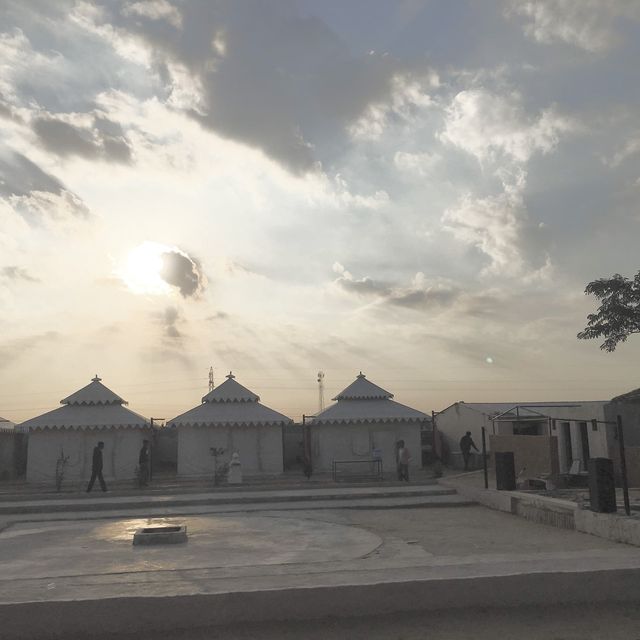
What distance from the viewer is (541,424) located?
2445 centimetres

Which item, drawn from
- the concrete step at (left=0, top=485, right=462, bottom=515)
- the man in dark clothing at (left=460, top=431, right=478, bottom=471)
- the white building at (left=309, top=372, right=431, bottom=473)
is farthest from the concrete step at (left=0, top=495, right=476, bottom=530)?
the man in dark clothing at (left=460, top=431, right=478, bottom=471)

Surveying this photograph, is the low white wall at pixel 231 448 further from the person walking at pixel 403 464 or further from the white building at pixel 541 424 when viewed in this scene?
the white building at pixel 541 424

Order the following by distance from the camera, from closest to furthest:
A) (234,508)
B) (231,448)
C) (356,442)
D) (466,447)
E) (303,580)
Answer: (303,580) → (234,508) → (231,448) → (356,442) → (466,447)

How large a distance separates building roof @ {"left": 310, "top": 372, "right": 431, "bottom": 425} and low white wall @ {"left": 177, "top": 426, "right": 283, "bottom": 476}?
2162mm

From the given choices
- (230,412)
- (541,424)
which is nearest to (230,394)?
(230,412)

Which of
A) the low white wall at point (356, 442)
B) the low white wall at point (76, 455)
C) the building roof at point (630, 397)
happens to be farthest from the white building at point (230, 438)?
the building roof at point (630, 397)

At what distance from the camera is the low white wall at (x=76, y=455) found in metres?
23.1

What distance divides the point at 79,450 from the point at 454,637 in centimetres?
2131

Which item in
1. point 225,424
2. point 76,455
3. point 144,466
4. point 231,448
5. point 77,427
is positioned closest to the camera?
point 144,466

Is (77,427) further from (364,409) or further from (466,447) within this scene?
(466,447)

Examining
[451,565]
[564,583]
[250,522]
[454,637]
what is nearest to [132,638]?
[454,637]

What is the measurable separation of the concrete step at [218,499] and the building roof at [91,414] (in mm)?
6605

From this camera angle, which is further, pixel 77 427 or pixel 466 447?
pixel 466 447

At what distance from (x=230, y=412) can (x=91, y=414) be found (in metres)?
5.42
